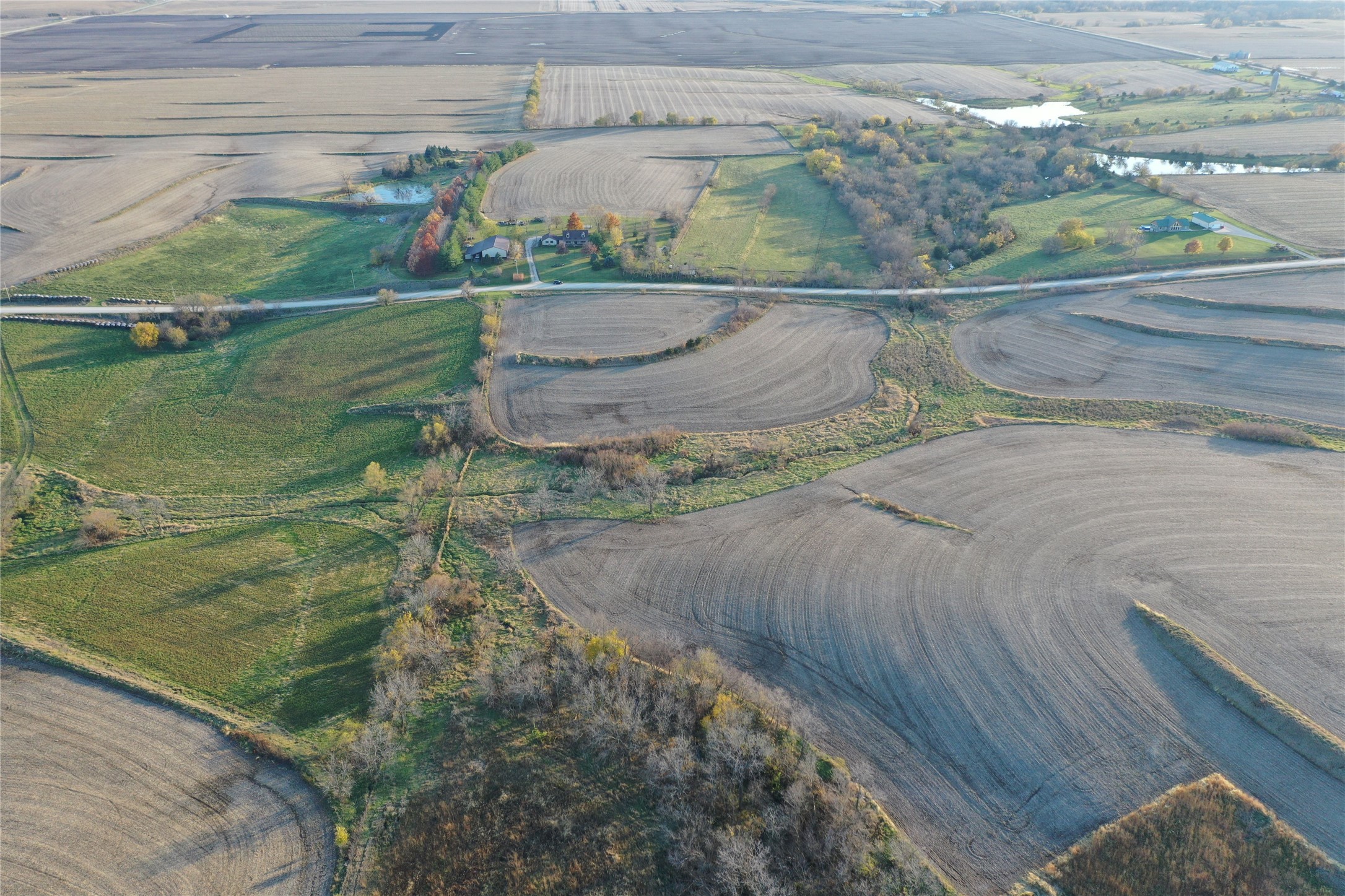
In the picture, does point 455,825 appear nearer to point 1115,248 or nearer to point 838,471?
point 838,471

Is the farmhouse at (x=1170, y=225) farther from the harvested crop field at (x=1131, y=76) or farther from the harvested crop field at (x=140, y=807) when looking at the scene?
the harvested crop field at (x=140, y=807)

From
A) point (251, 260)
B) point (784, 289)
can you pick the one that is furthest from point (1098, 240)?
point (251, 260)

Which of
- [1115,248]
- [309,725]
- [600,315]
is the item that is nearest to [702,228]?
[600,315]

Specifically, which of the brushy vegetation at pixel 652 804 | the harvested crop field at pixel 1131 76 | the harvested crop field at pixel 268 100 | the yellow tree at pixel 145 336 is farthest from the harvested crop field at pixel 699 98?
the brushy vegetation at pixel 652 804

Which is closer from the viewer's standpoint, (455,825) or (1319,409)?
(455,825)

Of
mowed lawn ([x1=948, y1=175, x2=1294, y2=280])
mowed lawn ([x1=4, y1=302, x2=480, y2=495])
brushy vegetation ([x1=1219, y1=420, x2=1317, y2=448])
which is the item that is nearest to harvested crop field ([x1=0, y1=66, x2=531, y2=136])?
mowed lawn ([x1=4, y1=302, x2=480, y2=495])

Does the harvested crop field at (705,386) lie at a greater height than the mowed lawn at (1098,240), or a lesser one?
lesser
